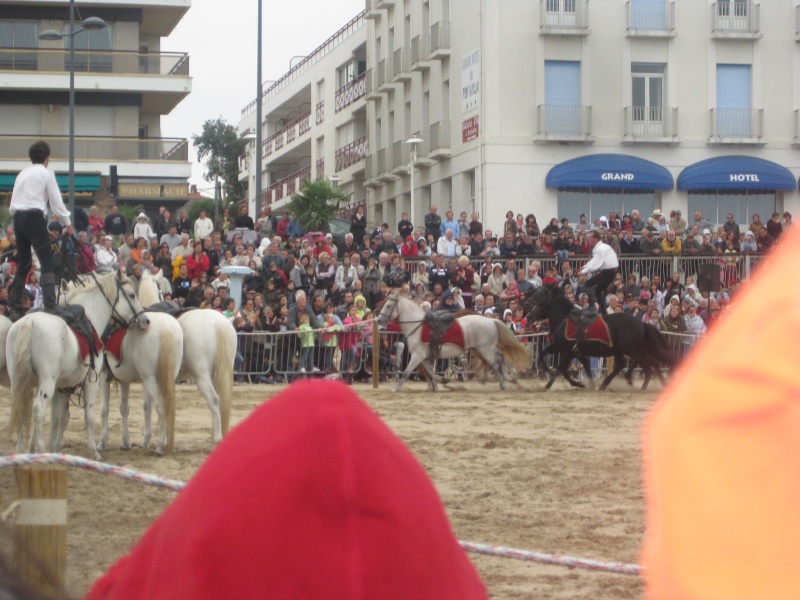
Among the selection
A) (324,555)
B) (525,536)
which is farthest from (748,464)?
(525,536)

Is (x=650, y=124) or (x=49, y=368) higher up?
(x=650, y=124)

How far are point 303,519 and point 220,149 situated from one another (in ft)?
301

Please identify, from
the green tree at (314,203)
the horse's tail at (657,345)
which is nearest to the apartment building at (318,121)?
the green tree at (314,203)

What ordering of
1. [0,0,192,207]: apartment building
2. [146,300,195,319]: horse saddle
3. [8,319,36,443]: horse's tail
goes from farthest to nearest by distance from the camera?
[0,0,192,207]: apartment building, [146,300,195,319]: horse saddle, [8,319,36,443]: horse's tail

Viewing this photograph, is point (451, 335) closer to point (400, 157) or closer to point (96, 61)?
point (400, 157)

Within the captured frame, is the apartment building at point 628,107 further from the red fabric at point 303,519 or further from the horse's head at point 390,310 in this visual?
the red fabric at point 303,519

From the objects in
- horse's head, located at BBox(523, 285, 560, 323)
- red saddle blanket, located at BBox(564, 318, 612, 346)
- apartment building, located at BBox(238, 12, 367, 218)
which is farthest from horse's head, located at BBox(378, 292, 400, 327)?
apartment building, located at BBox(238, 12, 367, 218)

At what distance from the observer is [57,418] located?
1147 centimetres

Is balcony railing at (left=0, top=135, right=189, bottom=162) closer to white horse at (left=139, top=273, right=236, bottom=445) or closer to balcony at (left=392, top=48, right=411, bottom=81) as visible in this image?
balcony at (left=392, top=48, right=411, bottom=81)

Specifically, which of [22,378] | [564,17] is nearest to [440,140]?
[564,17]

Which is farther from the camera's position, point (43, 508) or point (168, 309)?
point (168, 309)

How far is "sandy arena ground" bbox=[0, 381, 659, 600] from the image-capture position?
729 centimetres

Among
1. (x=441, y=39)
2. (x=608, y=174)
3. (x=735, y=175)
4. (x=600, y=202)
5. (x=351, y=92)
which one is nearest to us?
(x=608, y=174)

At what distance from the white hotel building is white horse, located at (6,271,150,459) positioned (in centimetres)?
2306
